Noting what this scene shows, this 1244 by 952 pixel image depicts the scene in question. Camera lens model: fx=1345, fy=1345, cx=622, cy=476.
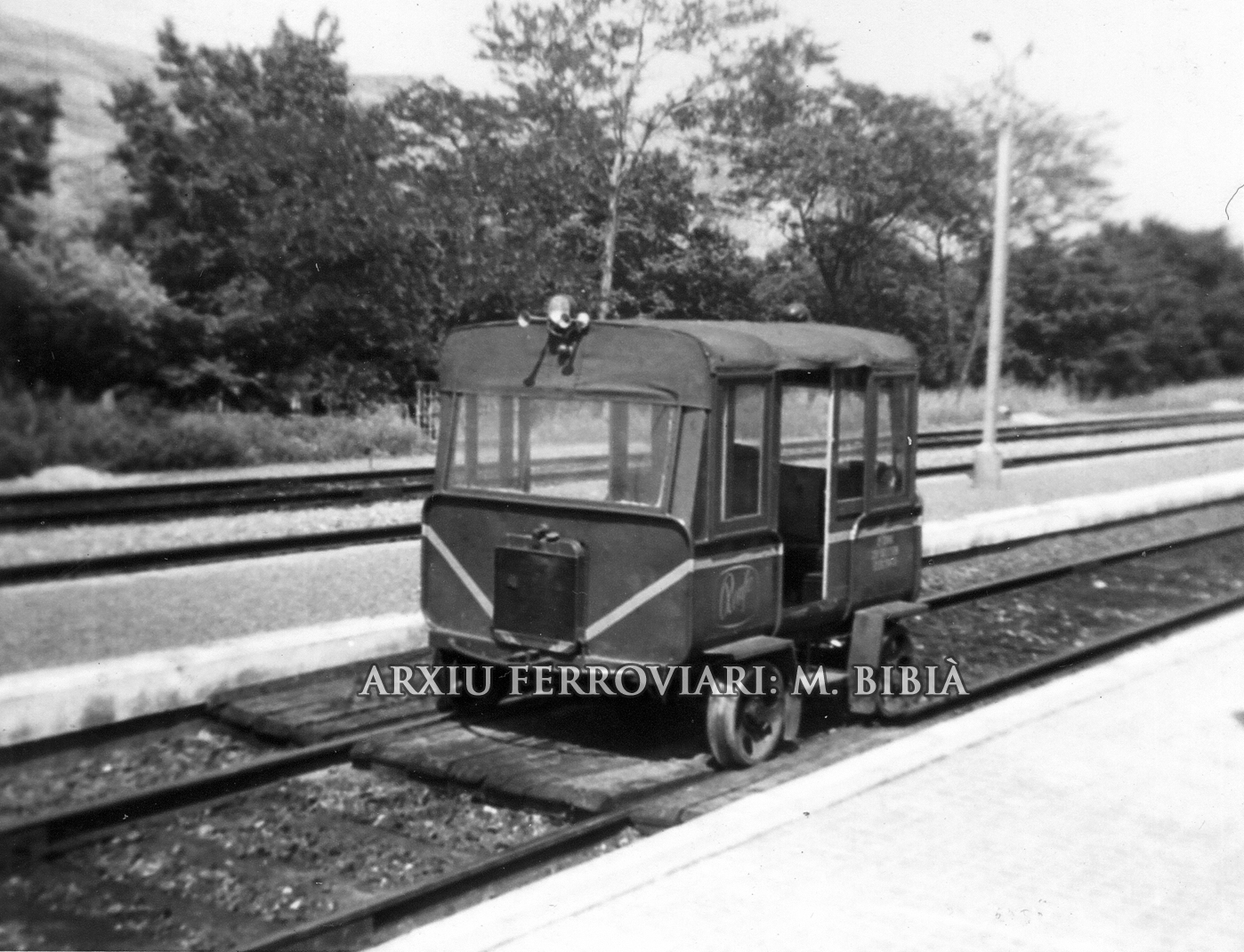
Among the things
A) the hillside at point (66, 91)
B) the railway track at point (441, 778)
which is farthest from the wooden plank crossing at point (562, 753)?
the hillside at point (66, 91)

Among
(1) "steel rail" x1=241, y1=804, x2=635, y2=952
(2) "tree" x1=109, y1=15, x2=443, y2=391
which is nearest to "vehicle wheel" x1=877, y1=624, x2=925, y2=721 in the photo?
(1) "steel rail" x1=241, y1=804, x2=635, y2=952

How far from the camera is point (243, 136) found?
2066cm

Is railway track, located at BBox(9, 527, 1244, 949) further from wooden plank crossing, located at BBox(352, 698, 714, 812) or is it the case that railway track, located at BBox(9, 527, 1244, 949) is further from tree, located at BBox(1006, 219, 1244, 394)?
tree, located at BBox(1006, 219, 1244, 394)

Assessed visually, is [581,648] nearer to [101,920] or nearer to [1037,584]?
[101,920]

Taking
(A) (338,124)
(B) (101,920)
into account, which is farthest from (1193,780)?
(A) (338,124)

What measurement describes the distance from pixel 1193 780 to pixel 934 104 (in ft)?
89.9

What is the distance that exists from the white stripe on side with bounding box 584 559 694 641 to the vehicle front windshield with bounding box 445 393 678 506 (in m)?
0.38

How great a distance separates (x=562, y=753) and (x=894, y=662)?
2339 millimetres

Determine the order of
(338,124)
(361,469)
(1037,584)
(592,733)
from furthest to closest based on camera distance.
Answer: (338,124) → (361,469) → (1037,584) → (592,733)

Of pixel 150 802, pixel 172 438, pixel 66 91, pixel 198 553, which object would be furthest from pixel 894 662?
pixel 172 438

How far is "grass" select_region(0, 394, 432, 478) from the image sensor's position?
4215mm

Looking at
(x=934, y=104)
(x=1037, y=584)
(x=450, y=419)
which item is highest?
(x=934, y=104)

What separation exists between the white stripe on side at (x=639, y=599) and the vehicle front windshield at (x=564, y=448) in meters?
0.38

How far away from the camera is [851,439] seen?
26.5ft
